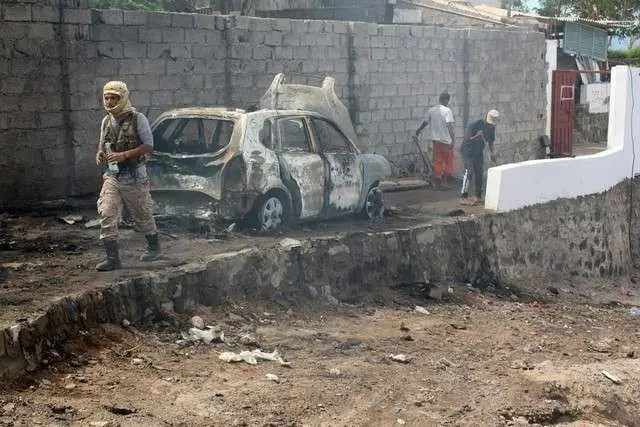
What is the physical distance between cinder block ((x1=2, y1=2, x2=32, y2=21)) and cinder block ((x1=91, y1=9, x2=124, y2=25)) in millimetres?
906

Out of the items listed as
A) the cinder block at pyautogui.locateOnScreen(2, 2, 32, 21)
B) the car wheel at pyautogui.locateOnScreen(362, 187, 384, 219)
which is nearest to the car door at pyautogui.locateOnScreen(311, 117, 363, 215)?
the car wheel at pyautogui.locateOnScreen(362, 187, 384, 219)

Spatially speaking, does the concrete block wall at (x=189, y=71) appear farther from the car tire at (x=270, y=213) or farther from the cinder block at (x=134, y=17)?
the car tire at (x=270, y=213)

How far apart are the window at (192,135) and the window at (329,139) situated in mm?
1465

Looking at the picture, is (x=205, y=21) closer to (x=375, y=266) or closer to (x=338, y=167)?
(x=338, y=167)

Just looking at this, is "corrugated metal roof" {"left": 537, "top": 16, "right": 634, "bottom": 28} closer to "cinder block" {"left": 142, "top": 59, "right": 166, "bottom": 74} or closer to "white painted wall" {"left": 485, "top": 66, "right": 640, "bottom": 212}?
"white painted wall" {"left": 485, "top": 66, "right": 640, "bottom": 212}

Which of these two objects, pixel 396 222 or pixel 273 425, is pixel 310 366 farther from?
pixel 396 222

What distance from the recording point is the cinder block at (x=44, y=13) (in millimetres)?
10859

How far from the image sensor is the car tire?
32.4ft

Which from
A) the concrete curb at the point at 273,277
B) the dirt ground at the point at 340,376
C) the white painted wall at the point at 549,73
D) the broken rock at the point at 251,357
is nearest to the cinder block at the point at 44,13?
the concrete curb at the point at 273,277

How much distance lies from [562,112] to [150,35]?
44.2 feet

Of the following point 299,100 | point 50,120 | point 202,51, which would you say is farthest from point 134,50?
point 299,100

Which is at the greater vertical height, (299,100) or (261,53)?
(261,53)

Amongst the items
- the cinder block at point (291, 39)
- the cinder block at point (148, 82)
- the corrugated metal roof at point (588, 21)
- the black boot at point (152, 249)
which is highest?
the corrugated metal roof at point (588, 21)

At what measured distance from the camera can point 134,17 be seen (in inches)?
469
